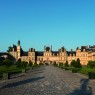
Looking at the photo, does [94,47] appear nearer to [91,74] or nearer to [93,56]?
[93,56]

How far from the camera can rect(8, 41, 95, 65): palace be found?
13350 cm

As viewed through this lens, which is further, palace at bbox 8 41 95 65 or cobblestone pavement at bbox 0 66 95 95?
palace at bbox 8 41 95 65

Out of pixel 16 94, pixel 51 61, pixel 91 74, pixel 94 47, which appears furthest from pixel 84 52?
pixel 16 94

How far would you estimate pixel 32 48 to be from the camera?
5517 inches

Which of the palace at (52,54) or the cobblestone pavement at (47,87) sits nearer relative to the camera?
the cobblestone pavement at (47,87)

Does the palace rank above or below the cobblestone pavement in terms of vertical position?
above

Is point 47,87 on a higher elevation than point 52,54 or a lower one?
lower

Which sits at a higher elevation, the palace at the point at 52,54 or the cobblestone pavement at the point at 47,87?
the palace at the point at 52,54

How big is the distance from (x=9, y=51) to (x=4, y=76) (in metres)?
114

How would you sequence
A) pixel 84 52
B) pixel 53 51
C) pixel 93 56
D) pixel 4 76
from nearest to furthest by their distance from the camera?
pixel 4 76 → pixel 93 56 → pixel 84 52 → pixel 53 51

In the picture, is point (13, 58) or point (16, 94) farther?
point (13, 58)

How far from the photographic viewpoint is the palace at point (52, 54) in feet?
438

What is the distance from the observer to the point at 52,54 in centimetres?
13950

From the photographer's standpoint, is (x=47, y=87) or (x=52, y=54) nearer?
(x=47, y=87)
